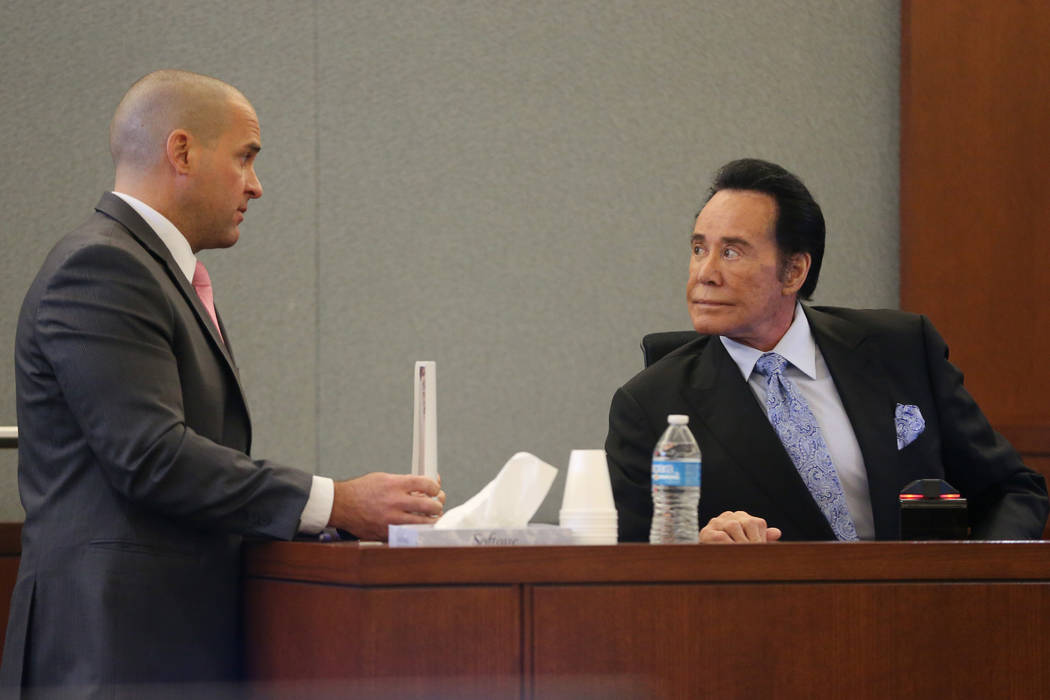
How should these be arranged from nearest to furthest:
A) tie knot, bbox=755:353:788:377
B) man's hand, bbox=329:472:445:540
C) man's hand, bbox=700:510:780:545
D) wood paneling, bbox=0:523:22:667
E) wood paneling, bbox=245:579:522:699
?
wood paneling, bbox=245:579:522:699 → man's hand, bbox=329:472:445:540 → man's hand, bbox=700:510:780:545 → tie knot, bbox=755:353:788:377 → wood paneling, bbox=0:523:22:667

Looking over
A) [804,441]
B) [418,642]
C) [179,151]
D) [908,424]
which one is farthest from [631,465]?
[179,151]

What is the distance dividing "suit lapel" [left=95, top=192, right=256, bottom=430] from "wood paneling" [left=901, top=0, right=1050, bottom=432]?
2.35 meters

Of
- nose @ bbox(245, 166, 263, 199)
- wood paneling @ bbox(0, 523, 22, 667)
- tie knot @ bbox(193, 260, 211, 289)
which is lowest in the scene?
wood paneling @ bbox(0, 523, 22, 667)

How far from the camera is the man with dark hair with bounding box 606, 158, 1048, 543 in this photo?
2.30 meters

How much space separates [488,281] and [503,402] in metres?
0.37

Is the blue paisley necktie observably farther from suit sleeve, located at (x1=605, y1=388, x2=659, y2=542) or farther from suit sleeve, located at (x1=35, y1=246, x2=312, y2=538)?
suit sleeve, located at (x1=35, y1=246, x2=312, y2=538)

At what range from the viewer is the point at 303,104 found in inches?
141

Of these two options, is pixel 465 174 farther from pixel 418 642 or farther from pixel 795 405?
pixel 418 642

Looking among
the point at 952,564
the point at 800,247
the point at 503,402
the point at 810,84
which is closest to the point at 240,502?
the point at 952,564

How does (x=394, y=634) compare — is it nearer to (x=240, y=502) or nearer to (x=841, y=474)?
(x=240, y=502)

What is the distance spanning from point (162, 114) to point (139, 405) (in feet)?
2.19

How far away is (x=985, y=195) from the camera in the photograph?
141 inches

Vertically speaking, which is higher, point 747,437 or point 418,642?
point 747,437

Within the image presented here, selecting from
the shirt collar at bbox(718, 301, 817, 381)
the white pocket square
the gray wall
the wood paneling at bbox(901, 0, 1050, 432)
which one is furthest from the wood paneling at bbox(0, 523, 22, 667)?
the wood paneling at bbox(901, 0, 1050, 432)
